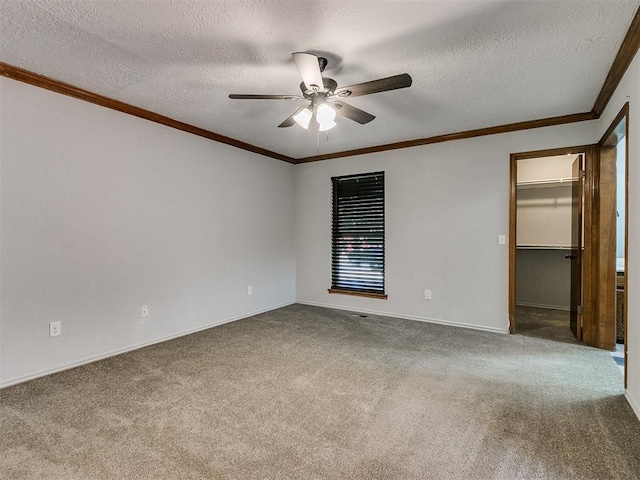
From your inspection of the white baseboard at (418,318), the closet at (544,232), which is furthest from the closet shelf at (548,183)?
the white baseboard at (418,318)

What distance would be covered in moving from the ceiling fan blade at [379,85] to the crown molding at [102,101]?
82.9 inches

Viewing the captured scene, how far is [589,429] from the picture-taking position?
1.91m

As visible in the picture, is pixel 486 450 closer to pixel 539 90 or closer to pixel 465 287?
pixel 465 287

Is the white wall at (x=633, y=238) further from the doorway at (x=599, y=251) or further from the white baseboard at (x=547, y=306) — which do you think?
the white baseboard at (x=547, y=306)

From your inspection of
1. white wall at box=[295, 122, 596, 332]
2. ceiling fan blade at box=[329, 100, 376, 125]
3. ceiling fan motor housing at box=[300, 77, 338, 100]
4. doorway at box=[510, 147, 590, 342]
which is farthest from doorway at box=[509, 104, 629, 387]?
ceiling fan motor housing at box=[300, 77, 338, 100]

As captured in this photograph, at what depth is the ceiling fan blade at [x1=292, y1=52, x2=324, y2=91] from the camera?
1.93 m

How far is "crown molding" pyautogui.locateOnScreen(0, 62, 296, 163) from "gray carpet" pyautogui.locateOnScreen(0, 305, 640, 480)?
2.29m

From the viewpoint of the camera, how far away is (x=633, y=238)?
2188mm

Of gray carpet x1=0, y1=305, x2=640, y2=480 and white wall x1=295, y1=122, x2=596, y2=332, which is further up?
white wall x1=295, y1=122, x2=596, y2=332

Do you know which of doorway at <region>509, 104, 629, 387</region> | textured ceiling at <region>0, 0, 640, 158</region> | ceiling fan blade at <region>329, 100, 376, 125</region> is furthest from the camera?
doorway at <region>509, 104, 629, 387</region>

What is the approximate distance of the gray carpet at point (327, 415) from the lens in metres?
Result: 1.62

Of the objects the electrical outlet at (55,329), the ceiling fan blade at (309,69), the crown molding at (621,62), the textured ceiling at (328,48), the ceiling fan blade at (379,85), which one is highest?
the textured ceiling at (328,48)

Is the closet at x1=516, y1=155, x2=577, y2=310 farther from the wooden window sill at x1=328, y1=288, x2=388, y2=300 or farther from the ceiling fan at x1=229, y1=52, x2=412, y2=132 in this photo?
the ceiling fan at x1=229, y1=52, x2=412, y2=132

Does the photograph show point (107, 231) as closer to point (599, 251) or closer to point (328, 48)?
point (328, 48)
